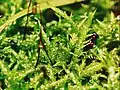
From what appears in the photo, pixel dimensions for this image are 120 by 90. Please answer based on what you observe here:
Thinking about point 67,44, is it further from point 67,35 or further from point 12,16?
point 12,16

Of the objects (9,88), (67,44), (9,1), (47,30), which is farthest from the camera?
(9,1)

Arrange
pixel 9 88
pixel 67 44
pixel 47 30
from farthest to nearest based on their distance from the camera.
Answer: pixel 47 30 → pixel 67 44 → pixel 9 88

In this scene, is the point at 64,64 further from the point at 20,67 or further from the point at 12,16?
the point at 12,16

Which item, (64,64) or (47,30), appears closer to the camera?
(64,64)

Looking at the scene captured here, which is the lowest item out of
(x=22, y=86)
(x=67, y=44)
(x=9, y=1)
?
(x=22, y=86)

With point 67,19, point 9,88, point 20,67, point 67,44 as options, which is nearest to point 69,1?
point 67,19

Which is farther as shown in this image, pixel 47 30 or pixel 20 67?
pixel 47 30

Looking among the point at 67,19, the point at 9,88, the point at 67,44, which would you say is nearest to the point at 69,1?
the point at 67,19

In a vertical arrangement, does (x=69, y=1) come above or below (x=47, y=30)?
above

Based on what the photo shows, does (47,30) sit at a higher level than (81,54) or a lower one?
higher
